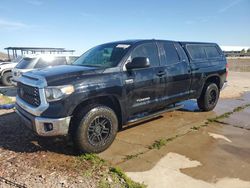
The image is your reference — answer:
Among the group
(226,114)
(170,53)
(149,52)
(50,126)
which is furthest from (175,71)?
(50,126)

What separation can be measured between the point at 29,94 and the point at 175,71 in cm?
318

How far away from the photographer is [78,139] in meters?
4.16

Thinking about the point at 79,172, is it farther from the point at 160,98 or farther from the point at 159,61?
the point at 159,61

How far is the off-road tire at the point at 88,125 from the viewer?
415 cm

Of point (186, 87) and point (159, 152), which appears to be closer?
point (159, 152)

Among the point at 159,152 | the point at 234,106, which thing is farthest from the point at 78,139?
the point at 234,106

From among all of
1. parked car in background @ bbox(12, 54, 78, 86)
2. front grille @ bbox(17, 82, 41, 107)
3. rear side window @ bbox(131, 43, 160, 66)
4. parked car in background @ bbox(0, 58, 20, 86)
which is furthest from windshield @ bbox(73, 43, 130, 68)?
parked car in background @ bbox(0, 58, 20, 86)

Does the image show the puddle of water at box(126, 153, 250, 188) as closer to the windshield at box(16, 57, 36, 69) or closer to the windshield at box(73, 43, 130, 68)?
the windshield at box(73, 43, 130, 68)

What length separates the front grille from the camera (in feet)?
13.7

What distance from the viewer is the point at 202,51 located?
7.10m

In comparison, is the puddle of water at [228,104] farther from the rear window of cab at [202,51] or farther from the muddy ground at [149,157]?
→ the rear window of cab at [202,51]

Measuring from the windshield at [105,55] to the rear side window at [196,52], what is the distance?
2165 mm

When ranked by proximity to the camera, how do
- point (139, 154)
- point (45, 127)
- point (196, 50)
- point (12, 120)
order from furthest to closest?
point (196, 50)
point (12, 120)
point (139, 154)
point (45, 127)

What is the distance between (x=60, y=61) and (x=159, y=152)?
8.12 metres
